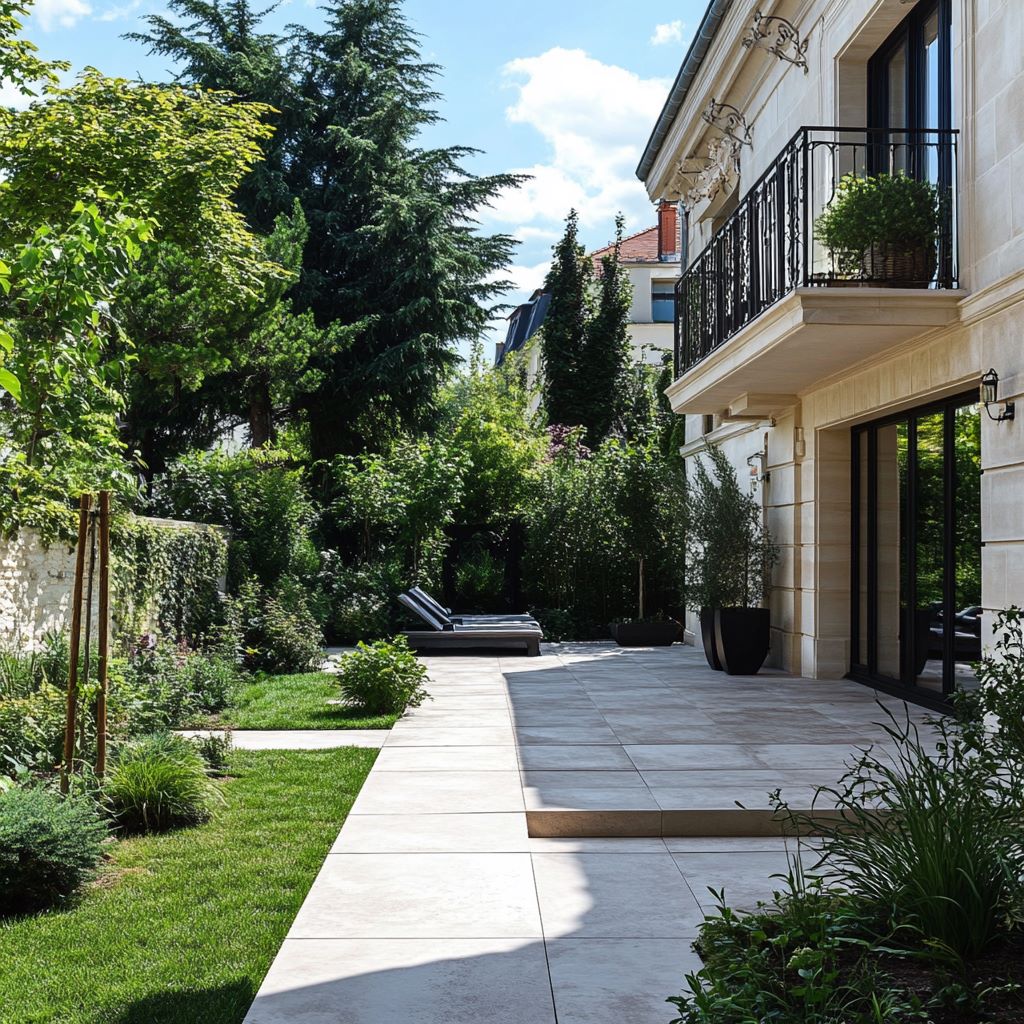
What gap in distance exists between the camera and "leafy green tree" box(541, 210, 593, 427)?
102ft

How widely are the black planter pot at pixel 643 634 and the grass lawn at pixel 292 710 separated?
5679mm

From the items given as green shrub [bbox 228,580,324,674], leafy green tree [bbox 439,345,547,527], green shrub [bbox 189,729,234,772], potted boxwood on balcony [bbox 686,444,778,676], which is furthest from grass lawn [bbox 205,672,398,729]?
leafy green tree [bbox 439,345,547,527]

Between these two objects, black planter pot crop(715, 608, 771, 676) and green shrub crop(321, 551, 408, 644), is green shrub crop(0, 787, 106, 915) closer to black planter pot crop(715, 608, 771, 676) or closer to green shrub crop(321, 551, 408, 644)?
black planter pot crop(715, 608, 771, 676)

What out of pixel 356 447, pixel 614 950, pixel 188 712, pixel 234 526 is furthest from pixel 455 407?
pixel 614 950

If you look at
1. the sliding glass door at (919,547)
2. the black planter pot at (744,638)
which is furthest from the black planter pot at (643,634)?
the sliding glass door at (919,547)

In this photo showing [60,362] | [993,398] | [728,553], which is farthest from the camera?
[728,553]

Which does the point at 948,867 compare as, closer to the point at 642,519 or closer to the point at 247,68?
the point at 642,519


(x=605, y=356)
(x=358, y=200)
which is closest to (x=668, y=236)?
(x=605, y=356)

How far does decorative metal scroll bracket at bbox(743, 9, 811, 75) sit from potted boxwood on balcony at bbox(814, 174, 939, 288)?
329 centimetres

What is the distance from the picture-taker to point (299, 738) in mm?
8898

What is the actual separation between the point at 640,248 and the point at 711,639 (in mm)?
28546

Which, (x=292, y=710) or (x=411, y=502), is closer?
(x=292, y=710)

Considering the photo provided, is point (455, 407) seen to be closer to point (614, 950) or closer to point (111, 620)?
point (111, 620)

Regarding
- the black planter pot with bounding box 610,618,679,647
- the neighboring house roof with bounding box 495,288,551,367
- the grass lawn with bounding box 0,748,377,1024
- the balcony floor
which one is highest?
the neighboring house roof with bounding box 495,288,551,367
